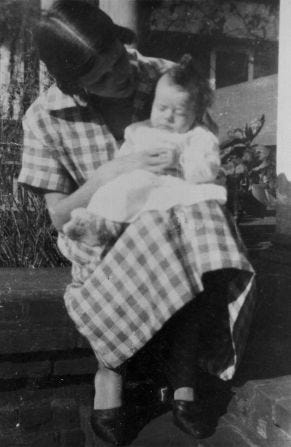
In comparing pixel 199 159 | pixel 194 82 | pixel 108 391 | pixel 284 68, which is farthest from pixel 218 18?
pixel 108 391

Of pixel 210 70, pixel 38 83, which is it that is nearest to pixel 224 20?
pixel 210 70

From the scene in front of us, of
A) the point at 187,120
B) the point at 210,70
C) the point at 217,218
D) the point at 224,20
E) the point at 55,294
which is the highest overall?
the point at 224,20

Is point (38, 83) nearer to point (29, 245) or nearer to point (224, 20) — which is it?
point (29, 245)

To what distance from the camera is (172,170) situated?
143 cm

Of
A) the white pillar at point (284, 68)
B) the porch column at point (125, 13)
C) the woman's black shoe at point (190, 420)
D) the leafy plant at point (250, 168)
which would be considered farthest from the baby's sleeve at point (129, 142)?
the woman's black shoe at point (190, 420)

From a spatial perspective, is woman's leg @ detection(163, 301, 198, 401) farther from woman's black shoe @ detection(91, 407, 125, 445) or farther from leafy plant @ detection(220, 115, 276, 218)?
leafy plant @ detection(220, 115, 276, 218)

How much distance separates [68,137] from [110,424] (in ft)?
2.86

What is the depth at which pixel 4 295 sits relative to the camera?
5.67ft

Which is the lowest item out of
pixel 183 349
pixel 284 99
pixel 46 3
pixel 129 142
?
pixel 183 349

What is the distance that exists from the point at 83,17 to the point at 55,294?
2.87 feet

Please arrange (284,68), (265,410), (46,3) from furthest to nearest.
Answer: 1. (284,68)
2. (265,410)
3. (46,3)

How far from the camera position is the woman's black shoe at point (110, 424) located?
1.56 metres

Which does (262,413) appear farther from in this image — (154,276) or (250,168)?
(250,168)

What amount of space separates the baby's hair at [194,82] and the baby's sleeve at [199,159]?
6cm
